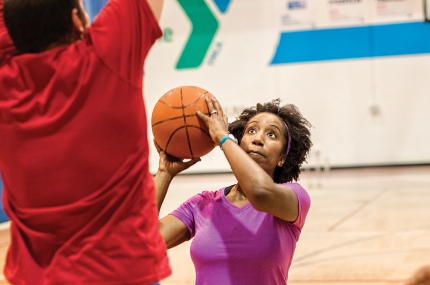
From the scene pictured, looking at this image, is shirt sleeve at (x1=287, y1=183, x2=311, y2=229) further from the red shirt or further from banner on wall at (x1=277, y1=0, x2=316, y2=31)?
banner on wall at (x1=277, y1=0, x2=316, y2=31)

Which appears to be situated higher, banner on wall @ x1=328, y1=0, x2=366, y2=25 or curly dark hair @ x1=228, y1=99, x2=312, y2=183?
curly dark hair @ x1=228, y1=99, x2=312, y2=183

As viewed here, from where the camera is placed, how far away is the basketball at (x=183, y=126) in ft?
8.17

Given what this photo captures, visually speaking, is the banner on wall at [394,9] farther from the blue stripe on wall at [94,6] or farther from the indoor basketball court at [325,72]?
the blue stripe on wall at [94,6]

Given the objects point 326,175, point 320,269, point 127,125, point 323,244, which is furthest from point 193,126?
point 326,175

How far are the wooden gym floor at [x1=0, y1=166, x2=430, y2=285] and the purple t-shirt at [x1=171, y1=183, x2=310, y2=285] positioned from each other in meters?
1.08

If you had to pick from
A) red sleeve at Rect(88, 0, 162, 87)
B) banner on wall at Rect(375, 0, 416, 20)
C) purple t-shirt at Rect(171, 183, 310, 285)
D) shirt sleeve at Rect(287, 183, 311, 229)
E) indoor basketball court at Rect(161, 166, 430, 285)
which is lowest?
indoor basketball court at Rect(161, 166, 430, 285)

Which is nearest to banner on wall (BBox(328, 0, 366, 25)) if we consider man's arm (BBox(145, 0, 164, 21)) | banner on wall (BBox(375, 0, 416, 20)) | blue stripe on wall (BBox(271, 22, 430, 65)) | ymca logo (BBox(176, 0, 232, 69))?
blue stripe on wall (BBox(271, 22, 430, 65))

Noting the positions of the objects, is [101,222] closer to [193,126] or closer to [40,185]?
[40,185]

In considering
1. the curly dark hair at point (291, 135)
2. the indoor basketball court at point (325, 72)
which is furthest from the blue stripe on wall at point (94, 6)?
the curly dark hair at point (291, 135)

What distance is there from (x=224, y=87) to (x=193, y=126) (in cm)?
869

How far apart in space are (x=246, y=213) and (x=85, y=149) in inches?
43.3

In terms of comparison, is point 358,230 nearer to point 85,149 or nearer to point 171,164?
point 171,164

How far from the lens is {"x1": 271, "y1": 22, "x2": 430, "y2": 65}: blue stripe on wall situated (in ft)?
33.8

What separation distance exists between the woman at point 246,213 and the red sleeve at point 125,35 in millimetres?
756
